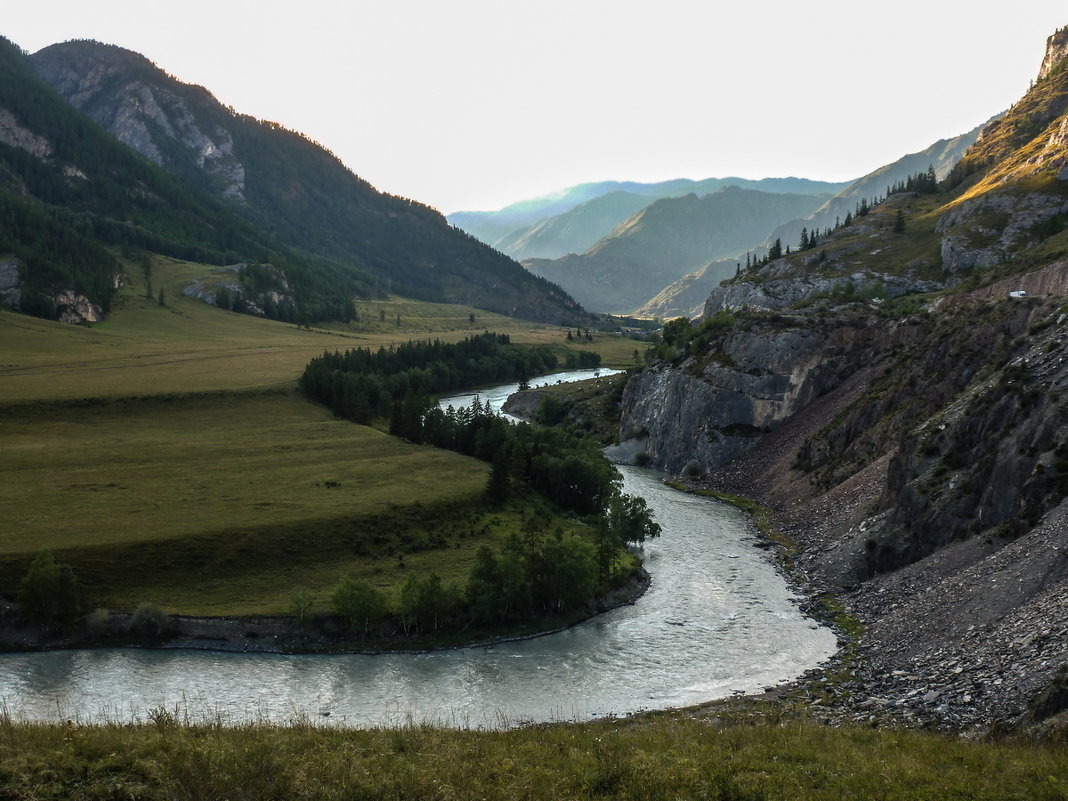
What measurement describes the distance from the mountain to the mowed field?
37.4 metres

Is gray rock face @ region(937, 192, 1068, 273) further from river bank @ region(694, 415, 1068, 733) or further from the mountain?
river bank @ region(694, 415, 1068, 733)

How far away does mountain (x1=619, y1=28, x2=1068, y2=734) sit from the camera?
1914 inches

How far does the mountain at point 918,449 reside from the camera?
4862 centimetres

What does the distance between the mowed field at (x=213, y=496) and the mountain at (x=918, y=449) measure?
37411mm

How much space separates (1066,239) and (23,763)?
537 ft

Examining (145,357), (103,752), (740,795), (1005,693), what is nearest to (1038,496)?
(1005,693)

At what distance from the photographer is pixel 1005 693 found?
4097cm

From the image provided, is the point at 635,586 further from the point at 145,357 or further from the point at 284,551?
the point at 145,357

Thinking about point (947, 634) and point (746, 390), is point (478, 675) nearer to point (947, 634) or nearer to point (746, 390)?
point (947, 634)

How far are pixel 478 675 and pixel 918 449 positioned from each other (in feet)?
158

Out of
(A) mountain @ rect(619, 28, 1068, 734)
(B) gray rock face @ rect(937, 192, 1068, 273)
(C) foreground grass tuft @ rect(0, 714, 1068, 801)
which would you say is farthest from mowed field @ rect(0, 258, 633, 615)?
(B) gray rock face @ rect(937, 192, 1068, 273)

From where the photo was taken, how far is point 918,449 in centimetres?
7950

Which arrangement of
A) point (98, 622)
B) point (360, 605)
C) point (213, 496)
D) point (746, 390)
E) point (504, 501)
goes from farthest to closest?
point (746, 390)
point (504, 501)
point (213, 496)
point (360, 605)
point (98, 622)

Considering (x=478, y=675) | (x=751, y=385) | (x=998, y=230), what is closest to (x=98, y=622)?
(x=478, y=675)
